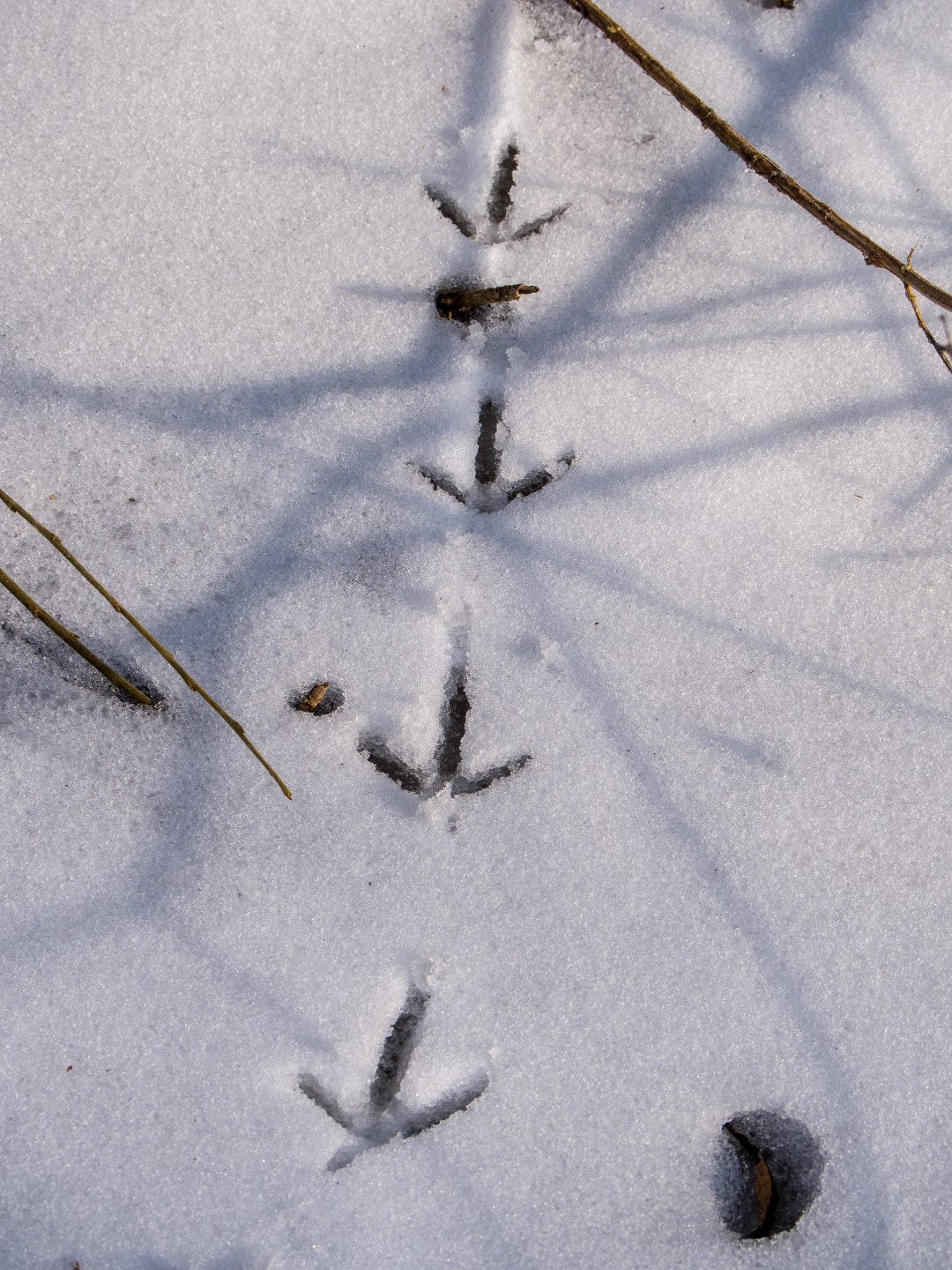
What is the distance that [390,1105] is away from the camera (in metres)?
1.02

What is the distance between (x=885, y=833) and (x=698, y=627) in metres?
0.33

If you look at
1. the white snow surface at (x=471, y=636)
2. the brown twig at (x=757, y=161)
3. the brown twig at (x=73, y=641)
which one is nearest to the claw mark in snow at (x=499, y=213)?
the white snow surface at (x=471, y=636)

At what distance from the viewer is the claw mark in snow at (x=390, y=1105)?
1009 mm

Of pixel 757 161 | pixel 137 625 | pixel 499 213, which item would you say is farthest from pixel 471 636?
pixel 757 161

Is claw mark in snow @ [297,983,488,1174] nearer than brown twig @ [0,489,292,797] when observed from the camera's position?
No

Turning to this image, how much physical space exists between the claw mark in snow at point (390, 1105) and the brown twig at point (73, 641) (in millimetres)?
468

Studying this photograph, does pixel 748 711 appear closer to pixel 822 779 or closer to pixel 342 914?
pixel 822 779

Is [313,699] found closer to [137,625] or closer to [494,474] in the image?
[137,625]

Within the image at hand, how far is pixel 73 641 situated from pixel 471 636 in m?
0.44

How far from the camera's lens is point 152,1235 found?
99 centimetres

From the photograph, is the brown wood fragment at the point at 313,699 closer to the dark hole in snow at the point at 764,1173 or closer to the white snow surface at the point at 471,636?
the white snow surface at the point at 471,636

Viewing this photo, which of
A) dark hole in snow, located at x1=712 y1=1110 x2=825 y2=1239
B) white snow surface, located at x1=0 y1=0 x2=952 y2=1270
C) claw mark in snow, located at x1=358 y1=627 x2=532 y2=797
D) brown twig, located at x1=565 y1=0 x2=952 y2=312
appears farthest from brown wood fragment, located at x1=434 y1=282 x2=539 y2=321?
dark hole in snow, located at x1=712 y1=1110 x2=825 y2=1239

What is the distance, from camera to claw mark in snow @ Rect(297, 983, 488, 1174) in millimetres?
1009

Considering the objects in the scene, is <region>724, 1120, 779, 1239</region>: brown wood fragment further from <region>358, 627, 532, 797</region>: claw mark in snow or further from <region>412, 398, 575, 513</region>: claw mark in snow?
<region>412, 398, 575, 513</region>: claw mark in snow
